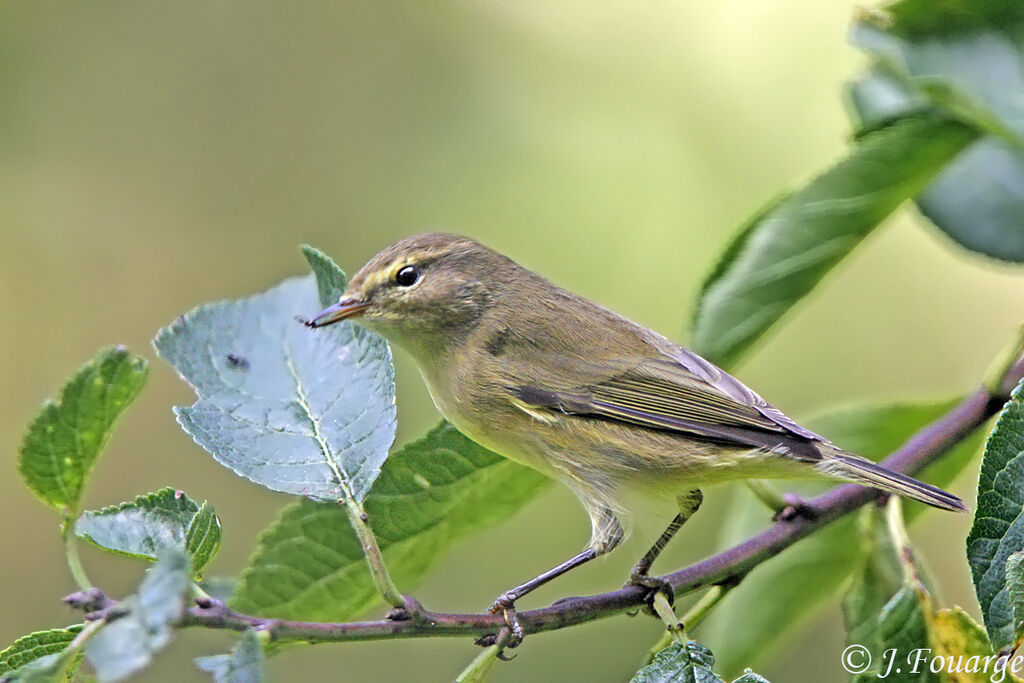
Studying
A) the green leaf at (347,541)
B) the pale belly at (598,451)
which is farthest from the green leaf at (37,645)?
the pale belly at (598,451)

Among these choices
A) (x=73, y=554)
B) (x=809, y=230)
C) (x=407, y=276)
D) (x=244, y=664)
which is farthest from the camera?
(x=407, y=276)

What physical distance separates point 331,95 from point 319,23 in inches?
28.2

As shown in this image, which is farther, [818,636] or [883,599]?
[818,636]

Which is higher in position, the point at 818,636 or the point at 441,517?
the point at 441,517

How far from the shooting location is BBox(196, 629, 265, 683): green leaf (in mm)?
1359

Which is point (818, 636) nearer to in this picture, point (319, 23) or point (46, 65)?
point (319, 23)

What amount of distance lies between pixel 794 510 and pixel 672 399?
2.11 feet

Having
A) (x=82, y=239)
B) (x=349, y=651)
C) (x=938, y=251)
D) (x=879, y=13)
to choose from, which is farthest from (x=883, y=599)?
(x=82, y=239)

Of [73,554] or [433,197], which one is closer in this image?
[73,554]

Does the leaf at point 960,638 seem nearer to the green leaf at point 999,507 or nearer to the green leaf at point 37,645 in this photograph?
the green leaf at point 999,507

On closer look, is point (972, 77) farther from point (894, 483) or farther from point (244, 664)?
point (244, 664)

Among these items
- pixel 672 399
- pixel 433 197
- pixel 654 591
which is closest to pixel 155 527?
pixel 654 591

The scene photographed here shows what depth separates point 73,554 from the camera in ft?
4.90

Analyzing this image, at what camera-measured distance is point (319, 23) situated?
825cm
